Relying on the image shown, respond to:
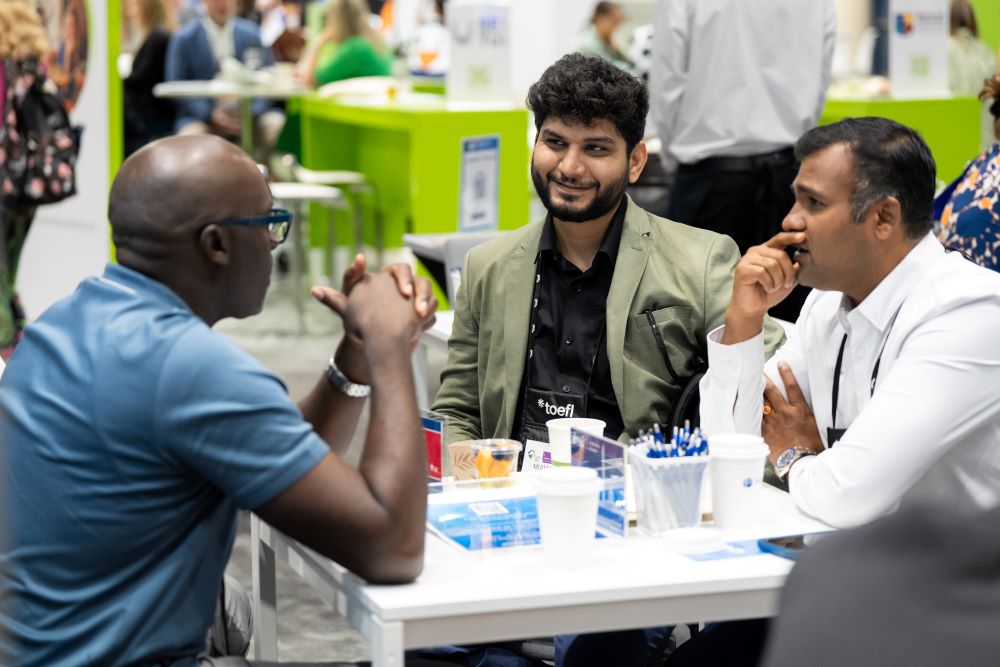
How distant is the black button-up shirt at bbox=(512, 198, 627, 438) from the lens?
280 cm

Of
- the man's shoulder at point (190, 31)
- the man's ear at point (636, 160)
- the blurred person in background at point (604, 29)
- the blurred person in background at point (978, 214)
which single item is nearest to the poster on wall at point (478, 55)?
the blurred person in background at point (604, 29)

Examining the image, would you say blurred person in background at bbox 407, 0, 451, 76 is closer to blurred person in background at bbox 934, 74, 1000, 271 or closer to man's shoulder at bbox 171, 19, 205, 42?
man's shoulder at bbox 171, 19, 205, 42

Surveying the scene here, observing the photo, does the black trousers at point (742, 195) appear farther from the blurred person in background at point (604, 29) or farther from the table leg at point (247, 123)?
the table leg at point (247, 123)

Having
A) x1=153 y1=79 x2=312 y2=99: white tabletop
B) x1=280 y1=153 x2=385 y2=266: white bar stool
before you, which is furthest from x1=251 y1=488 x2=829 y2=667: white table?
x1=153 y1=79 x2=312 y2=99: white tabletop

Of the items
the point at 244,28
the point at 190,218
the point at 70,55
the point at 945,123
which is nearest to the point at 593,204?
the point at 190,218

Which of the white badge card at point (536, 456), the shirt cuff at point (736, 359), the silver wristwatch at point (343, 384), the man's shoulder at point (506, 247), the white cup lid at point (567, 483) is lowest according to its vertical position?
the white badge card at point (536, 456)

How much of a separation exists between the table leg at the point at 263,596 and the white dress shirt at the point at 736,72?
3450 mm

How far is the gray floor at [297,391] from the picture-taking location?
3.71 metres

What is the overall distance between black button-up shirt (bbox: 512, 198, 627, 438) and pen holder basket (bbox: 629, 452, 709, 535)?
0.66m

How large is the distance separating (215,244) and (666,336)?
3.71 ft

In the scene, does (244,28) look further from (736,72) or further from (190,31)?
(736,72)

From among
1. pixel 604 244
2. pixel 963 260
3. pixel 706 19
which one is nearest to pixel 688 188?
pixel 706 19

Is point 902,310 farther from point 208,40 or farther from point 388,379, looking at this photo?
point 208,40

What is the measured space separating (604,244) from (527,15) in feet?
32.6
